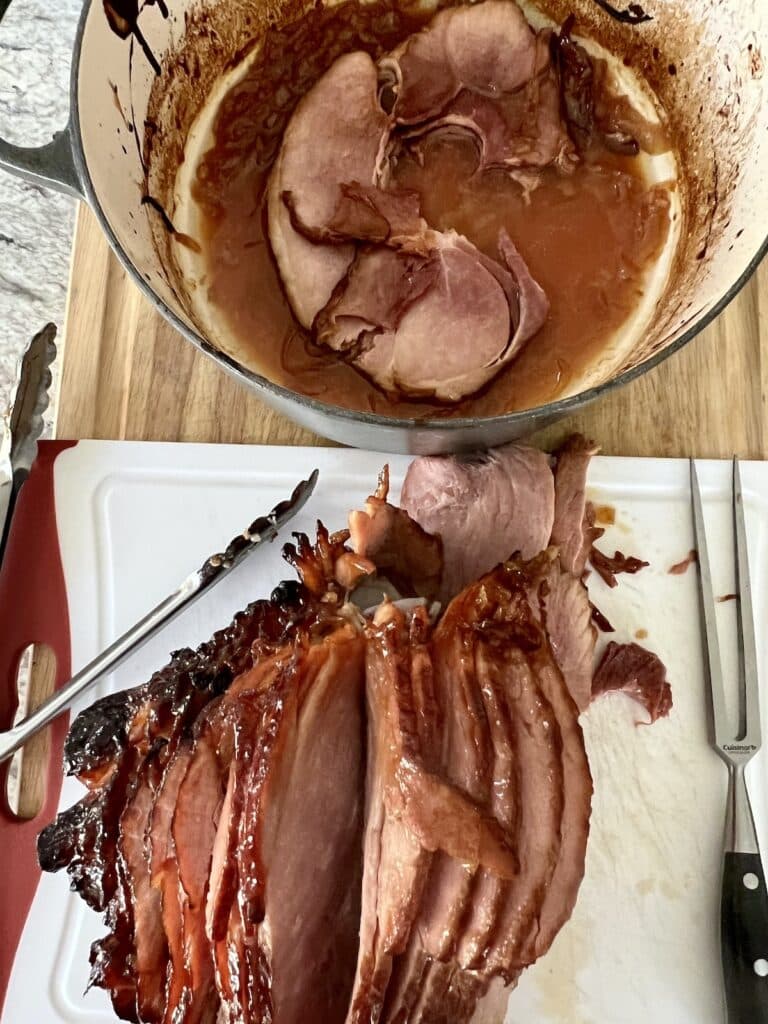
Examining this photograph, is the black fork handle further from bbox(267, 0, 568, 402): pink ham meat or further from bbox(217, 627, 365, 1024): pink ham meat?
bbox(267, 0, 568, 402): pink ham meat

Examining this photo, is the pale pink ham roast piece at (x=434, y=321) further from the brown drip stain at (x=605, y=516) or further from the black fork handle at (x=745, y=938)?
the black fork handle at (x=745, y=938)

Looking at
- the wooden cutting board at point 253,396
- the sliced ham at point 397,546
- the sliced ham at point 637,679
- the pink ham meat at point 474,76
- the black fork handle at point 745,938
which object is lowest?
the black fork handle at point 745,938

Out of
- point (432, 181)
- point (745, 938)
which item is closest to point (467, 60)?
point (432, 181)

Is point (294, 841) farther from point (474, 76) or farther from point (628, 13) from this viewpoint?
point (628, 13)

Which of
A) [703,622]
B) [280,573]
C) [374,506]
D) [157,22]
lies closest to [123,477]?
[280,573]

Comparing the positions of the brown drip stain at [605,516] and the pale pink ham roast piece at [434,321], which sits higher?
the pale pink ham roast piece at [434,321]

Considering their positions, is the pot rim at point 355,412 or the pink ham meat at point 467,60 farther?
the pink ham meat at point 467,60

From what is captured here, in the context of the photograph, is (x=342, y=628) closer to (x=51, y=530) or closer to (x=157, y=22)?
(x=51, y=530)

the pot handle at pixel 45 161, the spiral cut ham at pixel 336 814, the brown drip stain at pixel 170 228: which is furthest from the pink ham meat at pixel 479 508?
the pot handle at pixel 45 161
